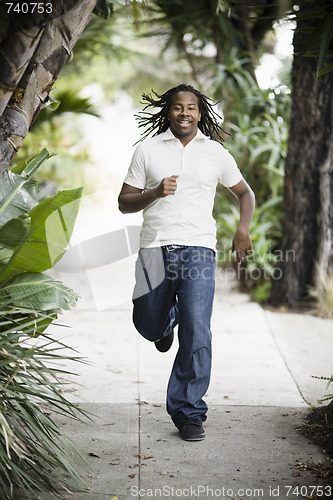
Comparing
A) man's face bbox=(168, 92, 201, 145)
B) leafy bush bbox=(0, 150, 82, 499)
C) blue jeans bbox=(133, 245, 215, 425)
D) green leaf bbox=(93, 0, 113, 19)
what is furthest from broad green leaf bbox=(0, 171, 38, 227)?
green leaf bbox=(93, 0, 113, 19)

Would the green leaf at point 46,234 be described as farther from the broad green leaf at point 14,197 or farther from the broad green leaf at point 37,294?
the broad green leaf at point 14,197

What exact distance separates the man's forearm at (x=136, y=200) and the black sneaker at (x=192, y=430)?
4.16ft

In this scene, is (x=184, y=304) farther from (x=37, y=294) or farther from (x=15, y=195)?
(x=15, y=195)

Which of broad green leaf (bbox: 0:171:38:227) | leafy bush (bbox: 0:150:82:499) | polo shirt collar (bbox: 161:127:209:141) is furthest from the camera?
polo shirt collar (bbox: 161:127:209:141)

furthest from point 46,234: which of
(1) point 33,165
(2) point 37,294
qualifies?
(1) point 33,165

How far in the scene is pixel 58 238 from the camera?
3.63 metres

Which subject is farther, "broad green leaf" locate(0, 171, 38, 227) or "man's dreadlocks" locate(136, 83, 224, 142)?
"man's dreadlocks" locate(136, 83, 224, 142)

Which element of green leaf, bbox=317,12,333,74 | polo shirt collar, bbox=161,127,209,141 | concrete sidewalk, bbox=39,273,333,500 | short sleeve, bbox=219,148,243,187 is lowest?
concrete sidewalk, bbox=39,273,333,500

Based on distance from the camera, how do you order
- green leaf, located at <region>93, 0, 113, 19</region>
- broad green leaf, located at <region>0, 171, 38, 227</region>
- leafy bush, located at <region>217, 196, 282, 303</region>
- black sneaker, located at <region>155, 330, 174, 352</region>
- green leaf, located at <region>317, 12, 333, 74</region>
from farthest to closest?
1. leafy bush, located at <region>217, 196, 282, 303</region>
2. green leaf, located at <region>93, 0, 113, 19</region>
3. black sneaker, located at <region>155, 330, 174, 352</region>
4. broad green leaf, located at <region>0, 171, 38, 227</region>
5. green leaf, located at <region>317, 12, 333, 74</region>

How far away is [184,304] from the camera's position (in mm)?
3930

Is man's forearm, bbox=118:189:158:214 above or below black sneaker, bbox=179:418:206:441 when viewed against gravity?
above

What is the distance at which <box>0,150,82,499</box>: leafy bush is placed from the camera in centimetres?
319

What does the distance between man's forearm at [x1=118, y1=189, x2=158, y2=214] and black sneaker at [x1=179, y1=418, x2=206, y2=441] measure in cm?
127

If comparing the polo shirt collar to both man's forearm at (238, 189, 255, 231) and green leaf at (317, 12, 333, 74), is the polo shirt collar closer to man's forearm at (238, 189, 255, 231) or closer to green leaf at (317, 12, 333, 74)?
man's forearm at (238, 189, 255, 231)
